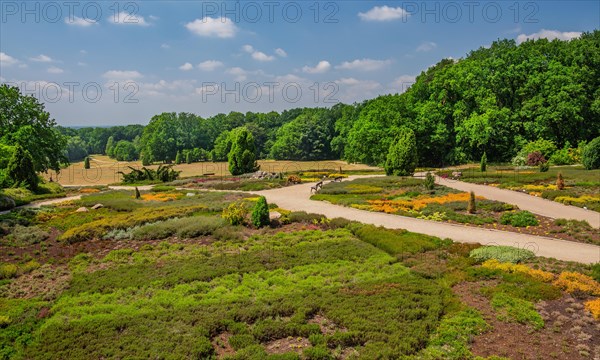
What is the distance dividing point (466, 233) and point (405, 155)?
2025 cm

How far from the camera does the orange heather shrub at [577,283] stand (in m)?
11.2

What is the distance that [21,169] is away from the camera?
33.8 m

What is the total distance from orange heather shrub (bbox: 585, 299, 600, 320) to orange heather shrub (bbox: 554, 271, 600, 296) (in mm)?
647

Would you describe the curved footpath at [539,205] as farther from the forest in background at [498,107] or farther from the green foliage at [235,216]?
the forest in background at [498,107]

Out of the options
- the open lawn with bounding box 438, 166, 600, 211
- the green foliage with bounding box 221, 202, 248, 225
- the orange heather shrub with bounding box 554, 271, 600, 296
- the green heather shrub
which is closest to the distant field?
the open lawn with bounding box 438, 166, 600, 211

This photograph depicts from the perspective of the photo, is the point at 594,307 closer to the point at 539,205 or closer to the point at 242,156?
the point at 539,205

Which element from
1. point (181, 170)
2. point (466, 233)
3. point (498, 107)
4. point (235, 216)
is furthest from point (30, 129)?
point (498, 107)

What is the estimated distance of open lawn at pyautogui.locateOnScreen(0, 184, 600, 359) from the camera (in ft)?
29.2

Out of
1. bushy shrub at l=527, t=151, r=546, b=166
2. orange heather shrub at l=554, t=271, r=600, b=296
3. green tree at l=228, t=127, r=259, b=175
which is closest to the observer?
orange heather shrub at l=554, t=271, r=600, b=296

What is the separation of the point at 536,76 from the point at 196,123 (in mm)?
78148

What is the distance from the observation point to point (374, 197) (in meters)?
27.7

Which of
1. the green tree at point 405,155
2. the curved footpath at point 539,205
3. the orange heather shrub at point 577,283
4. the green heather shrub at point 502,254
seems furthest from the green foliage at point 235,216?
the green tree at point 405,155

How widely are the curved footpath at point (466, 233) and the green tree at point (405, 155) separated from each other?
13.7m

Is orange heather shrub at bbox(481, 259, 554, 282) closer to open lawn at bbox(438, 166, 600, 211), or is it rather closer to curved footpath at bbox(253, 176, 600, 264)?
curved footpath at bbox(253, 176, 600, 264)
